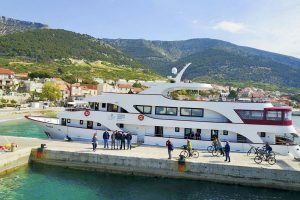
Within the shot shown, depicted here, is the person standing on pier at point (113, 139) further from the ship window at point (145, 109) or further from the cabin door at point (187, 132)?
the cabin door at point (187, 132)

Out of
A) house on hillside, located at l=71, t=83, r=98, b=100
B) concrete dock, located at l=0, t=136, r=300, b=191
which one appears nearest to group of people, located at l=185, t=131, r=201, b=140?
concrete dock, located at l=0, t=136, r=300, b=191

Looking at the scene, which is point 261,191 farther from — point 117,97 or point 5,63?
point 5,63

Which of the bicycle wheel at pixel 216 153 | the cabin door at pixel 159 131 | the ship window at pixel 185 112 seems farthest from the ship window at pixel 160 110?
the bicycle wheel at pixel 216 153

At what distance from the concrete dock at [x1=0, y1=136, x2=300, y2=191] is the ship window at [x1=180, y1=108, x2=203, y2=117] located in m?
3.18

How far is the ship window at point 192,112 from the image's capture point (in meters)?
26.9

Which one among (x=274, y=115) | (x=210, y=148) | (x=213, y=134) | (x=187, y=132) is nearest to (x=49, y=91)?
(x=187, y=132)

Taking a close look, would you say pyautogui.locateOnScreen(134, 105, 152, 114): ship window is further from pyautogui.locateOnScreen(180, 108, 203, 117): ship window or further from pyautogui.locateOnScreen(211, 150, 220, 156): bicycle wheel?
pyautogui.locateOnScreen(211, 150, 220, 156): bicycle wheel

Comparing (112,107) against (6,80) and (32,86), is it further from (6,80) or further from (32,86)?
(6,80)

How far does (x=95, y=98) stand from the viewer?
28703mm

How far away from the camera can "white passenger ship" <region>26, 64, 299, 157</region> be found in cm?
2548

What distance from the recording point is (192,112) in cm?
2708

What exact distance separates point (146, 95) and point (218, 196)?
10.7m

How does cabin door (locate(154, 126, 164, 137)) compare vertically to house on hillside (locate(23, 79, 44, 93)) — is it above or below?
below

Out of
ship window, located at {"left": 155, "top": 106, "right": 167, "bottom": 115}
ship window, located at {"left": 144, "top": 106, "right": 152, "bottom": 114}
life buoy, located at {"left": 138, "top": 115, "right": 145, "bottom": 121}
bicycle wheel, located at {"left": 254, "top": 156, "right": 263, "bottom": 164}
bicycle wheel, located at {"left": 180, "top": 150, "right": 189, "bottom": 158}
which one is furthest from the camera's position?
ship window, located at {"left": 144, "top": 106, "right": 152, "bottom": 114}
